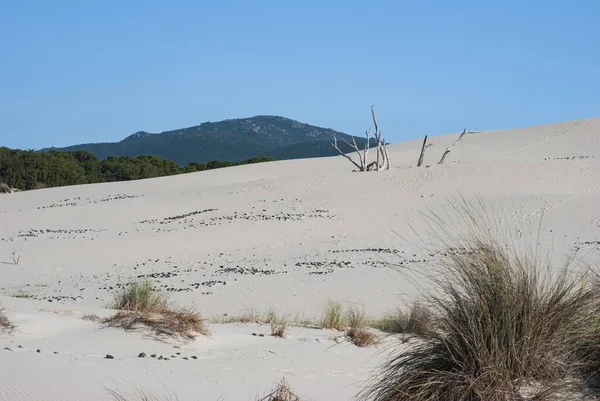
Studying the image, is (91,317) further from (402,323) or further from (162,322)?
(402,323)

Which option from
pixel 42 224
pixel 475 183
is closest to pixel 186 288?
pixel 42 224

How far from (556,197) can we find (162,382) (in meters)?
22.6

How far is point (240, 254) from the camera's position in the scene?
21.9m

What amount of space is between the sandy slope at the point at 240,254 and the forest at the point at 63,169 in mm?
9162

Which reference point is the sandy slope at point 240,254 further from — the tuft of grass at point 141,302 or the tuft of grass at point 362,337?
the tuft of grass at point 141,302

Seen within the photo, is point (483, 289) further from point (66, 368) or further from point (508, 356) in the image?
point (66, 368)

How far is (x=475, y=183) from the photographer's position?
30.7m

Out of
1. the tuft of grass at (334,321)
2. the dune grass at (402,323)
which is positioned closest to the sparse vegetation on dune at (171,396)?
the dune grass at (402,323)

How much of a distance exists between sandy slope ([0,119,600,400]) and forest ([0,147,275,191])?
30.1ft

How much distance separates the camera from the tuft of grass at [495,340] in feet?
16.3

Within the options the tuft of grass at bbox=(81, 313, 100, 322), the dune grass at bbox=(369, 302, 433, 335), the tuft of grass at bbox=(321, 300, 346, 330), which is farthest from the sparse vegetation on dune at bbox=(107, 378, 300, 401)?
the tuft of grass at bbox=(321, 300, 346, 330)

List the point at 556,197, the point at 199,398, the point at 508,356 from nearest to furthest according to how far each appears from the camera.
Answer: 1. the point at 508,356
2. the point at 199,398
3. the point at 556,197

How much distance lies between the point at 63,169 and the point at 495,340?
1914 inches

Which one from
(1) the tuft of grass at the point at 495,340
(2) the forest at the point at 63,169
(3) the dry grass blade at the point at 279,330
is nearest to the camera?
(1) the tuft of grass at the point at 495,340
